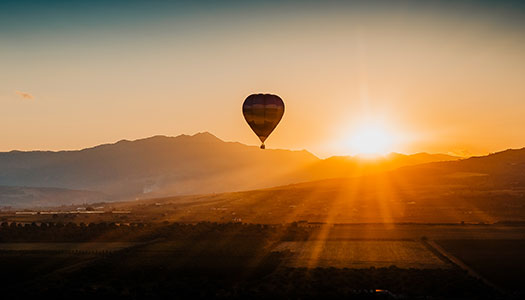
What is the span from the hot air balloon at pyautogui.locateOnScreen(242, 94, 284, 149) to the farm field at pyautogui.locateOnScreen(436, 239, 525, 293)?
32.0 metres

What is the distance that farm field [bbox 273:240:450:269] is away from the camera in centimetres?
7544

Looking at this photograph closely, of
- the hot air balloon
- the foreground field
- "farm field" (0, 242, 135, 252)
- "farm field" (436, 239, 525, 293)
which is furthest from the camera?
"farm field" (0, 242, 135, 252)

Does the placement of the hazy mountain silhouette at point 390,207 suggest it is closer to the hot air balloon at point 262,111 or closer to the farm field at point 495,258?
the farm field at point 495,258

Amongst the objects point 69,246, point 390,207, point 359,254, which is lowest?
point 359,254

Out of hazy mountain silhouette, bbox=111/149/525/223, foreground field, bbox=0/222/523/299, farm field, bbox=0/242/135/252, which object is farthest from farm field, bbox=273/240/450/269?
hazy mountain silhouette, bbox=111/149/525/223

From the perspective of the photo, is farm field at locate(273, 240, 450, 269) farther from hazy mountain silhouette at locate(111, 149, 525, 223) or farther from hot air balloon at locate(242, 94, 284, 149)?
hazy mountain silhouette at locate(111, 149, 525, 223)

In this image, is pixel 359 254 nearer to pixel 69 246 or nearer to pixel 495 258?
pixel 495 258

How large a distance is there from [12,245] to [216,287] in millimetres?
51507

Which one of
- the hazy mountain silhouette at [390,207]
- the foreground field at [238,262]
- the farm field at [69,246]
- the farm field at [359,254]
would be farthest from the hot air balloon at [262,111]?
the hazy mountain silhouette at [390,207]

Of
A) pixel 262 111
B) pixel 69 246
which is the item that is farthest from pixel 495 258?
pixel 69 246

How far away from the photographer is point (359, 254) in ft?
276

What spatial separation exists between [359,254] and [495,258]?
1782cm

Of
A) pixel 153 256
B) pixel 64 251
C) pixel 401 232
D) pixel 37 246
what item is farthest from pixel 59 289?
pixel 401 232

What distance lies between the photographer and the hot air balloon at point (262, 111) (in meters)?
89.5
